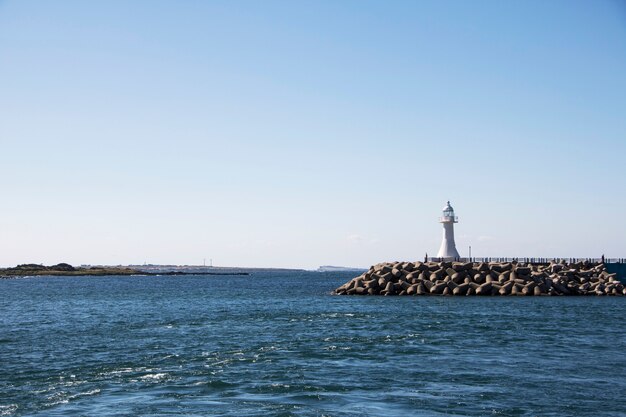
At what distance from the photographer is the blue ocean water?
51.9ft

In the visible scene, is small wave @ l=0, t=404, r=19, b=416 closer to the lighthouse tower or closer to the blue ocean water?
the blue ocean water

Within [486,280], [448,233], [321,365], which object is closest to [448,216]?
[448,233]

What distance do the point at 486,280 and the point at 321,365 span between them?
38.1 metres

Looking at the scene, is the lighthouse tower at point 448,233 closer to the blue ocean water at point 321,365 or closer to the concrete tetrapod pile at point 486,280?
the concrete tetrapod pile at point 486,280

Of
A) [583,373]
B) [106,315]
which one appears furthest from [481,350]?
[106,315]

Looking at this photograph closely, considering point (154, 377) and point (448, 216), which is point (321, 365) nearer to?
point (154, 377)

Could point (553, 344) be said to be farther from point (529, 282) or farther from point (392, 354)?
point (529, 282)

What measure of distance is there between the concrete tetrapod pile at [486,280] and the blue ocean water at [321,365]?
15.8 meters

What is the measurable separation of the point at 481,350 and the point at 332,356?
539 centimetres

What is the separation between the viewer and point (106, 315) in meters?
43.8

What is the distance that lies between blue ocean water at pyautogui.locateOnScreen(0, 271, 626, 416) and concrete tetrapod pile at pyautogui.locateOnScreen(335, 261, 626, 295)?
51.7 feet

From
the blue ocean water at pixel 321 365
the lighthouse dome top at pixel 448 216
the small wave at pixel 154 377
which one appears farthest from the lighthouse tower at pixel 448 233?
the small wave at pixel 154 377

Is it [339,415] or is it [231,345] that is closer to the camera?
[339,415]

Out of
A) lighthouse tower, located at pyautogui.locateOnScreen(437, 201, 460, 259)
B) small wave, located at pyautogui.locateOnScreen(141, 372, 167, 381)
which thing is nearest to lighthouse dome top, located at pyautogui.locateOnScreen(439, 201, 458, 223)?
lighthouse tower, located at pyautogui.locateOnScreen(437, 201, 460, 259)
